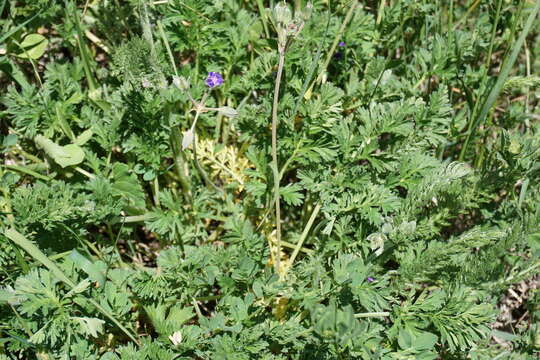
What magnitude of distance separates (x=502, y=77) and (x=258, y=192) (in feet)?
4.41

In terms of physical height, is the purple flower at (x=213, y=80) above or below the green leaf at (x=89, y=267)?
above

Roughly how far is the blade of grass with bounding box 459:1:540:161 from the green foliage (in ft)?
0.05

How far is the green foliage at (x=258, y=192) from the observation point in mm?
2611

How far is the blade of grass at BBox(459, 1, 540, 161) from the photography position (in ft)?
9.25

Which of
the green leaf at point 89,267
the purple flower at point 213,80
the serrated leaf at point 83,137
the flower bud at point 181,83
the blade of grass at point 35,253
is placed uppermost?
the flower bud at point 181,83

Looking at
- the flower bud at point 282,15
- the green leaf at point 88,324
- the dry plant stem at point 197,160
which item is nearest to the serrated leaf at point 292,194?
the dry plant stem at point 197,160

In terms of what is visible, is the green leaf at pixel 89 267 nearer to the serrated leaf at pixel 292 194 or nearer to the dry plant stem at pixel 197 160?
the dry plant stem at pixel 197 160

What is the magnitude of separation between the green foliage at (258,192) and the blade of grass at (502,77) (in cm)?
1

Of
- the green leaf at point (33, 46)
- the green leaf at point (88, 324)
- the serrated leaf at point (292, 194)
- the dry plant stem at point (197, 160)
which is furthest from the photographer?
the green leaf at point (33, 46)

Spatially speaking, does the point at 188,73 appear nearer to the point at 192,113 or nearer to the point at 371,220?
the point at 192,113

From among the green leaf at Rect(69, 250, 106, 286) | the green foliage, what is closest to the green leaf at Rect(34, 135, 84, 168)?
the green foliage

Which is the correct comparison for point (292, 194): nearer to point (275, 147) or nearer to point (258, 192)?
point (258, 192)

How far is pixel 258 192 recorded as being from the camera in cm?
298

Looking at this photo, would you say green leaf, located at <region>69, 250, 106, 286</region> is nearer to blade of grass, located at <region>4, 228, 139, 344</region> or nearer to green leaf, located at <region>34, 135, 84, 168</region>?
blade of grass, located at <region>4, 228, 139, 344</region>
